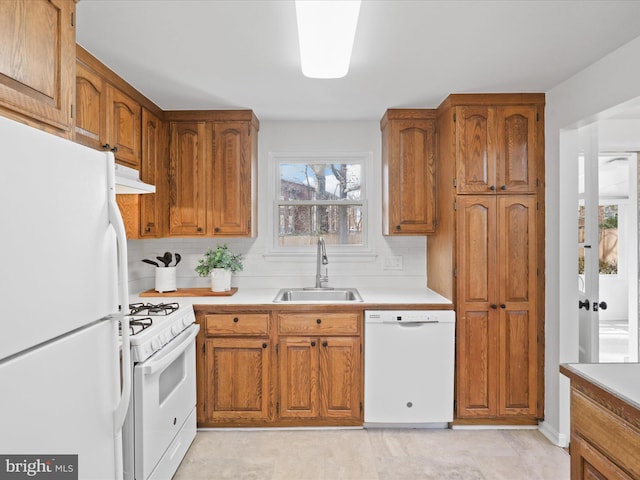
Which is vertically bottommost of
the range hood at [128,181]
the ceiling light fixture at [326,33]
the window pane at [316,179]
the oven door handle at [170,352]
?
the oven door handle at [170,352]

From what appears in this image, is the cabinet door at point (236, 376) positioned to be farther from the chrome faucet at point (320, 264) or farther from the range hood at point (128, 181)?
the range hood at point (128, 181)

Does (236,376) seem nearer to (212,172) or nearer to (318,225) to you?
(318,225)

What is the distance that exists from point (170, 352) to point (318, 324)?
103cm

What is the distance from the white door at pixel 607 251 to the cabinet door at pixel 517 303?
1.15 ft

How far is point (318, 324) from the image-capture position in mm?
2881

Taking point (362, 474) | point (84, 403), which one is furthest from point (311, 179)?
point (84, 403)

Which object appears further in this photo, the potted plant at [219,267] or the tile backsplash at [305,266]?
the tile backsplash at [305,266]

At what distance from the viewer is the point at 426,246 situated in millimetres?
3588

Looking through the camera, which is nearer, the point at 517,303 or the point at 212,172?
the point at 517,303

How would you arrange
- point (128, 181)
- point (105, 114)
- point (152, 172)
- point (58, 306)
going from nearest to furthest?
point (58, 306) < point (128, 181) < point (105, 114) < point (152, 172)

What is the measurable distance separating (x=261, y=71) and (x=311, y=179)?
51.6 inches

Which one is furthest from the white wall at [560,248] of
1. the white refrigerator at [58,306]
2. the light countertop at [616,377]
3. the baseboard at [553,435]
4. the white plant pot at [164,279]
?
the white plant pot at [164,279]

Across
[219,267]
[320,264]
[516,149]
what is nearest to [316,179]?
[320,264]

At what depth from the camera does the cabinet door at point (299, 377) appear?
2.88 m
